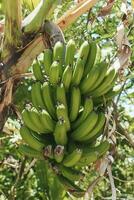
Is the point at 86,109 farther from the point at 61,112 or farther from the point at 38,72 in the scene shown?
the point at 38,72

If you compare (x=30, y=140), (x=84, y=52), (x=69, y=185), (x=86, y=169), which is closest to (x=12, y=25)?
(x=84, y=52)

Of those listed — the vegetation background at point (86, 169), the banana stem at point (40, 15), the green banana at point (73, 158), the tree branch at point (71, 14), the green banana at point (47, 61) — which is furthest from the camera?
the vegetation background at point (86, 169)

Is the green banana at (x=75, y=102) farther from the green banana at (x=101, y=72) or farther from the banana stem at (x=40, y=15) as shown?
the banana stem at (x=40, y=15)

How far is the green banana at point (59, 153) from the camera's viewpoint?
1.13 m

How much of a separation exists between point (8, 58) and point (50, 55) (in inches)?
9.8

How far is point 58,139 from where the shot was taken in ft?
3.81

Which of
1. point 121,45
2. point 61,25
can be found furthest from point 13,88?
point 121,45

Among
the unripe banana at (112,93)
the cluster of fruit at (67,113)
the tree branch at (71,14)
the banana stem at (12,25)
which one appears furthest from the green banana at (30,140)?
the tree branch at (71,14)

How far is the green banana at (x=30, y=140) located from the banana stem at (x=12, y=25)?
334mm

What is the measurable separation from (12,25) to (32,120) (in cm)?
37

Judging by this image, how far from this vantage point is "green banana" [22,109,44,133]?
46.7 inches

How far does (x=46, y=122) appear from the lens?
46.0 inches

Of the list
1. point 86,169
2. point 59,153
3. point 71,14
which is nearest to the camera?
point 59,153

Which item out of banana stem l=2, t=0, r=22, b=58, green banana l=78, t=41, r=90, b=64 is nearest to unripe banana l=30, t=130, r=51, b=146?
green banana l=78, t=41, r=90, b=64
